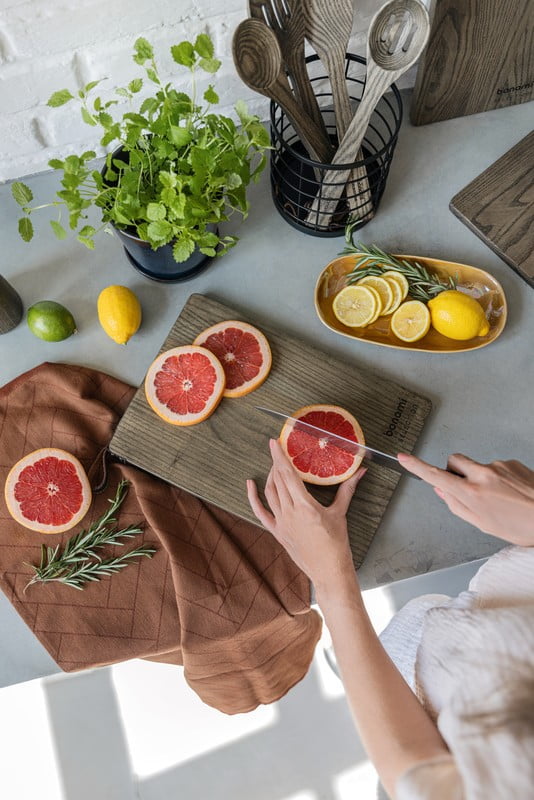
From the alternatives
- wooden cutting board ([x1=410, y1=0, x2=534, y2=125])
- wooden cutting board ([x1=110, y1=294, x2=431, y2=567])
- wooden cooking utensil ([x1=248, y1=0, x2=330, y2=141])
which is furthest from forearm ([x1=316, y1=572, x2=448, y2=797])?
wooden cutting board ([x1=410, y1=0, x2=534, y2=125])

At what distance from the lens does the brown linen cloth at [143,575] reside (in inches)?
39.2

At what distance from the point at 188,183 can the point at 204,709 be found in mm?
1518

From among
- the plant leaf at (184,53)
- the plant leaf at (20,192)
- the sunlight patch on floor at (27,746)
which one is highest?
the plant leaf at (184,53)

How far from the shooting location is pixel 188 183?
88 cm

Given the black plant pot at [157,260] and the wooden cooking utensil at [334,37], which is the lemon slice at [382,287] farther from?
the black plant pot at [157,260]

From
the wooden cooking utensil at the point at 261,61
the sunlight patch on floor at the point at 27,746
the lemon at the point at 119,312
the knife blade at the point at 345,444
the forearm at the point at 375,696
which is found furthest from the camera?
the sunlight patch on floor at the point at 27,746

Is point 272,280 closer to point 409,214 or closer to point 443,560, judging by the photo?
Answer: point 409,214

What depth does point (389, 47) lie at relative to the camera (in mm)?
928

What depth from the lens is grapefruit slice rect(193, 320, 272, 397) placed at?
1075 millimetres

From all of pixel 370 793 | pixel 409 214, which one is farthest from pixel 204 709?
pixel 409 214

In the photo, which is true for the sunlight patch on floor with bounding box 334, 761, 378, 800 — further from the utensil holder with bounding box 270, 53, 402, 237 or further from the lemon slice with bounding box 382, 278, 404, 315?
the utensil holder with bounding box 270, 53, 402, 237

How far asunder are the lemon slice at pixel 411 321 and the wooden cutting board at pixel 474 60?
1.39 feet

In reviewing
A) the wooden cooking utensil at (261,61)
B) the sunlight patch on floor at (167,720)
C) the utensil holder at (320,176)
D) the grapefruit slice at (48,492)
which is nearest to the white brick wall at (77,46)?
the utensil holder at (320,176)

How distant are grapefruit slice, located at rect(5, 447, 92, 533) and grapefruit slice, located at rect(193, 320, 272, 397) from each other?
0.96 feet
